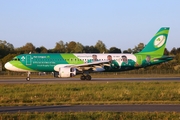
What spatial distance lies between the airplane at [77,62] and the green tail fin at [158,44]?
0.84 metres

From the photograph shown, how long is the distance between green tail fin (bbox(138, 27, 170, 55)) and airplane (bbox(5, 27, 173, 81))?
2.74 feet

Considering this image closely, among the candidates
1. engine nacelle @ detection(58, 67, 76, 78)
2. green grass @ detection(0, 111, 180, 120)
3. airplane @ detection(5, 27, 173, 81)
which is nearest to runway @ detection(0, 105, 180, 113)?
green grass @ detection(0, 111, 180, 120)

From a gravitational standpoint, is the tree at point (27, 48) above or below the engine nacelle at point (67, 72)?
above

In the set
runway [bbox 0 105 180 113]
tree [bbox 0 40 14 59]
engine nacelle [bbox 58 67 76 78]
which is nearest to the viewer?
runway [bbox 0 105 180 113]

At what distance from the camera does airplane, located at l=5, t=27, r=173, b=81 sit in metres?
46.8

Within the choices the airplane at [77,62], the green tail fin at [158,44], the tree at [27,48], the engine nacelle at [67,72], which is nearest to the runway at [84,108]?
the engine nacelle at [67,72]

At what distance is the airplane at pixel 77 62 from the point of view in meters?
46.8

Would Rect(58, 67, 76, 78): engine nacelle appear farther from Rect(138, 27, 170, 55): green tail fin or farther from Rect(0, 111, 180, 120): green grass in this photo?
Rect(0, 111, 180, 120): green grass

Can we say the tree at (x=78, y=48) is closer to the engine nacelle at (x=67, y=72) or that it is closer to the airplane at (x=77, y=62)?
the airplane at (x=77, y=62)

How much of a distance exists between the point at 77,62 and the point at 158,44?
1166 centimetres

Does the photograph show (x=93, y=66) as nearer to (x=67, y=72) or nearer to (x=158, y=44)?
(x=67, y=72)

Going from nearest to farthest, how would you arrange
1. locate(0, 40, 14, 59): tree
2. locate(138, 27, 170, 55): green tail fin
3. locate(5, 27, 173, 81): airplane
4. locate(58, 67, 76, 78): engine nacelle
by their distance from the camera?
locate(58, 67, 76, 78): engine nacelle
locate(5, 27, 173, 81): airplane
locate(138, 27, 170, 55): green tail fin
locate(0, 40, 14, 59): tree

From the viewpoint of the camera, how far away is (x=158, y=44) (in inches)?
2032

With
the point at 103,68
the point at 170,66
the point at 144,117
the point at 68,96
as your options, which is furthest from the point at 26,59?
the point at 170,66
